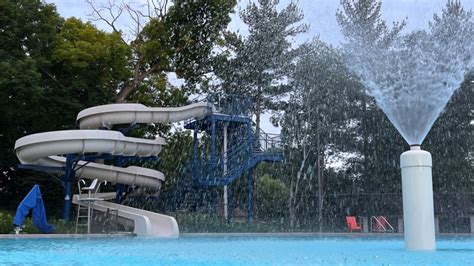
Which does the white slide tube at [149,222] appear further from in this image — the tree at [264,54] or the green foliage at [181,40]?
the tree at [264,54]

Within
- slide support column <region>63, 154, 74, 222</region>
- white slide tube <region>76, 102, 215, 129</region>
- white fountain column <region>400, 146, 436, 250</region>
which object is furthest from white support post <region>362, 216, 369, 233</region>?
white fountain column <region>400, 146, 436, 250</region>

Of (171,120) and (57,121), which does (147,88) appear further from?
(171,120)

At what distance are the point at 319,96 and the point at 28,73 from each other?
637 inches

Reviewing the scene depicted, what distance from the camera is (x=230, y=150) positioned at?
977 inches

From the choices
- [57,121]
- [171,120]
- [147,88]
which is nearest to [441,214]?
[171,120]

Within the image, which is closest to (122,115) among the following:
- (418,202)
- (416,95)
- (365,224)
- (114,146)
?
(114,146)

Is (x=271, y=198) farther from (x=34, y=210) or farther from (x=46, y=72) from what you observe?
(x=34, y=210)

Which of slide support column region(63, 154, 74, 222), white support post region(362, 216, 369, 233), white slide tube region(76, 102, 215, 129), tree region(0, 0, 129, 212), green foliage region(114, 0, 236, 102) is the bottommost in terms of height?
white support post region(362, 216, 369, 233)

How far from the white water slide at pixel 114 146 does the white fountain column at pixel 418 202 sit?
34.0ft

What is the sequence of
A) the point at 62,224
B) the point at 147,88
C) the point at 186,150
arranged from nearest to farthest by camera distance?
the point at 62,224 < the point at 147,88 < the point at 186,150

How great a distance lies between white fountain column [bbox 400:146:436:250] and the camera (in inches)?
320

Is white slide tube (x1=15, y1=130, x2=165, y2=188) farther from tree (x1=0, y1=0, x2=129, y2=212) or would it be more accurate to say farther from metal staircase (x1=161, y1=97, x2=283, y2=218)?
tree (x1=0, y1=0, x2=129, y2=212)

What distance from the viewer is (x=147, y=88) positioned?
1198 inches

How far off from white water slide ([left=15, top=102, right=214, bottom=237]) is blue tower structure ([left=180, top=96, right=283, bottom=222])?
1.30 meters
